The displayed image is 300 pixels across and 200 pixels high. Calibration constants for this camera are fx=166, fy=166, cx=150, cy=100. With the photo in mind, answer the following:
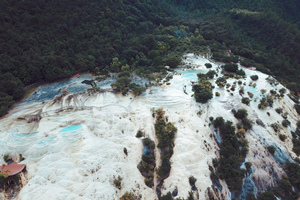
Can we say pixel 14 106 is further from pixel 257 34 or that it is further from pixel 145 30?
pixel 257 34

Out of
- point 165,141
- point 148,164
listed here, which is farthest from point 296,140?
point 148,164

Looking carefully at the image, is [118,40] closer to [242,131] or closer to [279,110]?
[242,131]

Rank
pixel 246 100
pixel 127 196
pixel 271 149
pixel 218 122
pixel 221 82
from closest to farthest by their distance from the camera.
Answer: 1. pixel 127 196
2. pixel 271 149
3. pixel 218 122
4. pixel 246 100
5. pixel 221 82

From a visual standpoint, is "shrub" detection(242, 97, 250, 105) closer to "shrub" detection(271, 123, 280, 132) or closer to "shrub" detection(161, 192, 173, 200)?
"shrub" detection(271, 123, 280, 132)

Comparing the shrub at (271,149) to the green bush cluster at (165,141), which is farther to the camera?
the shrub at (271,149)

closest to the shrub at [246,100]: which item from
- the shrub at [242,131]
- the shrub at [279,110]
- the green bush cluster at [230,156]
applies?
the shrub at [279,110]

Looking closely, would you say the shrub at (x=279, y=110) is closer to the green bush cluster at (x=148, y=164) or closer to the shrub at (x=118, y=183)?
the green bush cluster at (x=148, y=164)

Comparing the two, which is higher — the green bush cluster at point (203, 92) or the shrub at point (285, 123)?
the green bush cluster at point (203, 92)

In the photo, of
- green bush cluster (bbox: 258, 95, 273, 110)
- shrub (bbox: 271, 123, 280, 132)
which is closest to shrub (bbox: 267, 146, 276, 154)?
shrub (bbox: 271, 123, 280, 132)
